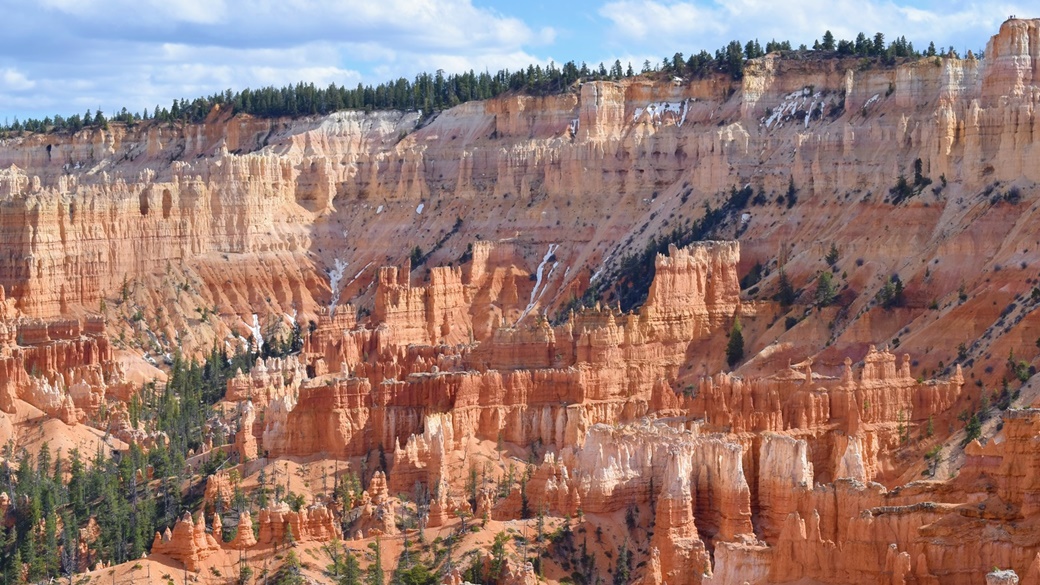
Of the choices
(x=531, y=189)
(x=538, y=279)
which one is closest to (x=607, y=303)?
(x=538, y=279)

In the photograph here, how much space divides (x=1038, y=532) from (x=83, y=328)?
8995 cm

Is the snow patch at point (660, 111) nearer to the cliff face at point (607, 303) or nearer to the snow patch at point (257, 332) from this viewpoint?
Result: the cliff face at point (607, 303)

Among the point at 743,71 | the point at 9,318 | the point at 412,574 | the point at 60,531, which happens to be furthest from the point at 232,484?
the point at 743,71

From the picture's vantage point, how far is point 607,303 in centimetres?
13600

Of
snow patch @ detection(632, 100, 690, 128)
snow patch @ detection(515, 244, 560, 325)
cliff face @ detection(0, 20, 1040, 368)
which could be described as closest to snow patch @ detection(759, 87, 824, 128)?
cliff face @ detection(0, 20, 1040, 368)

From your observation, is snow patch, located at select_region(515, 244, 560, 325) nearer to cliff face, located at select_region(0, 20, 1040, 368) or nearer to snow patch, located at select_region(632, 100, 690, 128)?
cliff face, located at select_region(0, 20, 1040, 368)

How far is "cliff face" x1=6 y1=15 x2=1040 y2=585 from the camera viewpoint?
83938 mm

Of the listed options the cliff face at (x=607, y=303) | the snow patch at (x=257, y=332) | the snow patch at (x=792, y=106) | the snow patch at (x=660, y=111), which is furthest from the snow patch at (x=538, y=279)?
the snow patch at (x=257, y=332)

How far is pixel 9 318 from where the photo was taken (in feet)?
467

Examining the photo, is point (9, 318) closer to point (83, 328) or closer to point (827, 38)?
point (83, 328)

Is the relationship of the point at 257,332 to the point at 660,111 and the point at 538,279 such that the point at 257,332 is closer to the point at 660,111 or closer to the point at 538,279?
the point at 538,279

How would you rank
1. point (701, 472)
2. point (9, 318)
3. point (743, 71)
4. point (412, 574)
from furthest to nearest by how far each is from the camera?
point (743, 71) < point (9, 318) < point (701, 472) < point (412, 574)

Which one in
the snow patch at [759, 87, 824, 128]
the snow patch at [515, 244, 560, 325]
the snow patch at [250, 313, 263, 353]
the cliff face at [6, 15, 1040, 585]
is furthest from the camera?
the snow patch at [250, 313, 263, 353]

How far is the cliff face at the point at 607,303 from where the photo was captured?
83.9 meters
